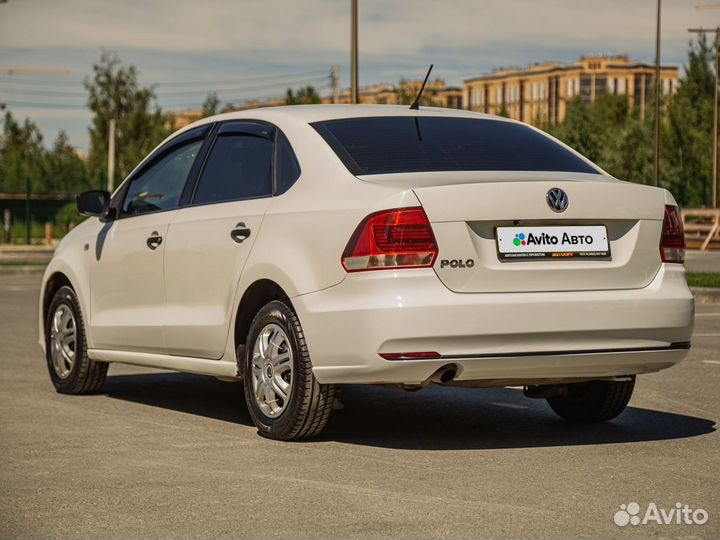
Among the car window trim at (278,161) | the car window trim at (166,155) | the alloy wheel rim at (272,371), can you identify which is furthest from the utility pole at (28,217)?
the alloy wheel rim at (272,371)

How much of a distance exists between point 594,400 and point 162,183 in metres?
3.00

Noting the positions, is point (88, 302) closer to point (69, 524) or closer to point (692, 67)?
point (69, 524)

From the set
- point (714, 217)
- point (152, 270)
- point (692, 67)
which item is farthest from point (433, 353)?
point (692, 67)

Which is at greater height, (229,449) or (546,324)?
(546,324)

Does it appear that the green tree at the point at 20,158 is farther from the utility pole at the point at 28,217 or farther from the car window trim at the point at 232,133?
the car window trim at the point at 232,133

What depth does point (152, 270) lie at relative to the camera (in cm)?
834

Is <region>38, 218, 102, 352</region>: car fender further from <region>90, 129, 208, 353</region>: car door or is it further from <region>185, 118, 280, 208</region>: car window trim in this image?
<region>185, 118, 280, 208</region>: car window trim

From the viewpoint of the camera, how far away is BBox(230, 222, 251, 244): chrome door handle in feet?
24.1

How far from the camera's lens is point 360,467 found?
632cm

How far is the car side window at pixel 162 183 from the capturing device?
842 centimetres

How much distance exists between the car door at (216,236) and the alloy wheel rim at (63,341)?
1.43 meters

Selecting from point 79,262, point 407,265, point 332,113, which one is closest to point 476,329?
point 407,265

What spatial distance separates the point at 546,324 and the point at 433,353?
0.58m

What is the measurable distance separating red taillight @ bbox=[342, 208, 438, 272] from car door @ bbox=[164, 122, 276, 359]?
1.00 m
